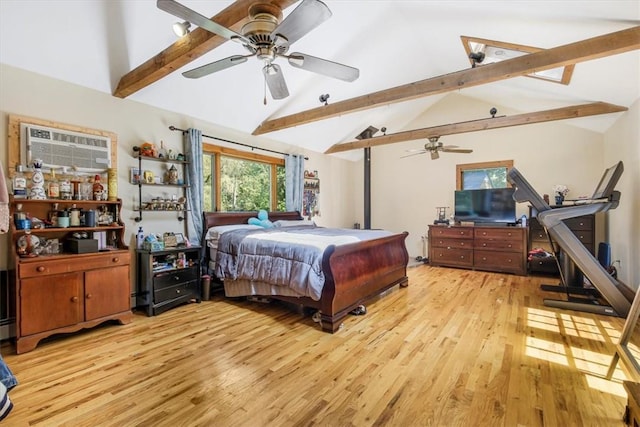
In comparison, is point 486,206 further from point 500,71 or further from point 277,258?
point 277,258

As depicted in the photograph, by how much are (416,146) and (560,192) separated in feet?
9.98

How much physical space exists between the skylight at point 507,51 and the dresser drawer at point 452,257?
3157mm

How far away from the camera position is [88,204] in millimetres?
3203

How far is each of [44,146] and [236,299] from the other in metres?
2.72

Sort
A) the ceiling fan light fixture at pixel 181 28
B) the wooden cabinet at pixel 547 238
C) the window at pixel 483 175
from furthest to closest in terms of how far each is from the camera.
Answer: the window at pixel 483 175 < the wooden cabinet at pixel 547 238 < the ceiling fan light fixture at pixel 181 28

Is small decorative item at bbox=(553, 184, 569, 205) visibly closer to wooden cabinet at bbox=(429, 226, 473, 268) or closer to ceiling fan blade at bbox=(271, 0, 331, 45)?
wooden cabinet at bbox=(429, 226, 473, 268)

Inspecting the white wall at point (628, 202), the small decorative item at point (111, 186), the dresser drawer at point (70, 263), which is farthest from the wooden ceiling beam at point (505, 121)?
the dresser drawer at point (70, 263)

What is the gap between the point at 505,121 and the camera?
4957 mm

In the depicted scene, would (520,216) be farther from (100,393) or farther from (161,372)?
(100,393)

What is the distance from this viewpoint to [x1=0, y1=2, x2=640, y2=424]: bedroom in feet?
10.2

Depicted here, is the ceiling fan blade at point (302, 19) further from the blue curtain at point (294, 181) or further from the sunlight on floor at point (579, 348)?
the blue curtain at point (294, 181)

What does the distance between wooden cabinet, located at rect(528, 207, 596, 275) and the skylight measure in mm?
2048

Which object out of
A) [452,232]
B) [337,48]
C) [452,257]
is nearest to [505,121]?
[452,232]

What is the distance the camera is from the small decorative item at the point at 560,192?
17.3ft
